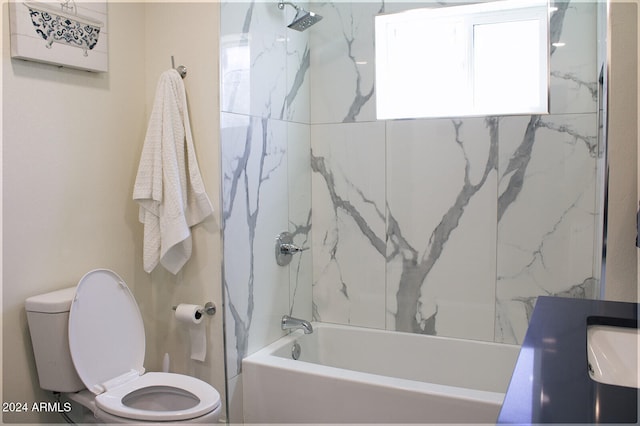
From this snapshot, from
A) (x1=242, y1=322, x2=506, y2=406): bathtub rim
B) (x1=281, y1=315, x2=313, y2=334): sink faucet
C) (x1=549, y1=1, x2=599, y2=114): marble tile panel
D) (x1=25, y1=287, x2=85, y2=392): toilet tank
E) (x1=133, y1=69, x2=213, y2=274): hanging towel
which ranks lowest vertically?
(x1=242, y1=322, x2=506, y2=406): bathtub rim

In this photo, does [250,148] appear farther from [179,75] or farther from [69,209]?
[69,209]

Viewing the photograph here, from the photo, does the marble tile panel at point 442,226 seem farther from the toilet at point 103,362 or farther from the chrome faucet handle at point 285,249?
the toilet at point 103,362

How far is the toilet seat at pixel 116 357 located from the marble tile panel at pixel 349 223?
1.11 m

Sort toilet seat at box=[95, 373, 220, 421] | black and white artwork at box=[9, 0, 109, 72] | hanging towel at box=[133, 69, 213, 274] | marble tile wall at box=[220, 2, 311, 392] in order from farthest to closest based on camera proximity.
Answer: marble tile wall at box=[220, 2, 311, 392] → hanging towel at box=[133, 69, 213, 274] → black and white artwork at box=[9, 0, 109, 72] → toilet seat at box=[95, 373, 220, 421]

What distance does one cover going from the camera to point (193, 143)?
237cm

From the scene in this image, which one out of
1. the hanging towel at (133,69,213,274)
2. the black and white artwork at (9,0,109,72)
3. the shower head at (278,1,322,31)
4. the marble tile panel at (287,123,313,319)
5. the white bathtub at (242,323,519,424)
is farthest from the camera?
the marble tile panel at (287,123,313,319)

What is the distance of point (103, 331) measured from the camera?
2105 mm

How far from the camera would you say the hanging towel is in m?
2.26

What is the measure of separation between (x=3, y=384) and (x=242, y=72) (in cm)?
160

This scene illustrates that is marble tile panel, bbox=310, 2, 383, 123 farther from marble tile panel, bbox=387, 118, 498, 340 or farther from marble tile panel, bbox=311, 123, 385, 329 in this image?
marble tile panel, bbox=387, 118, 498, 340

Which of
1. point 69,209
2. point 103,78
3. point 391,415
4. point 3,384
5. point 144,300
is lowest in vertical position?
point 391,415

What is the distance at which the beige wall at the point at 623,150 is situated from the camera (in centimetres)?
157

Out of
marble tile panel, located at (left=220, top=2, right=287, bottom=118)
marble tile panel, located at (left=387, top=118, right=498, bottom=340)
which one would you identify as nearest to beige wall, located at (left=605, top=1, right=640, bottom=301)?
marble tile panel, located at (left=387, top=118, right=498, bottom=340)

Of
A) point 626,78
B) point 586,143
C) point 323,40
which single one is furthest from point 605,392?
point 323,40
